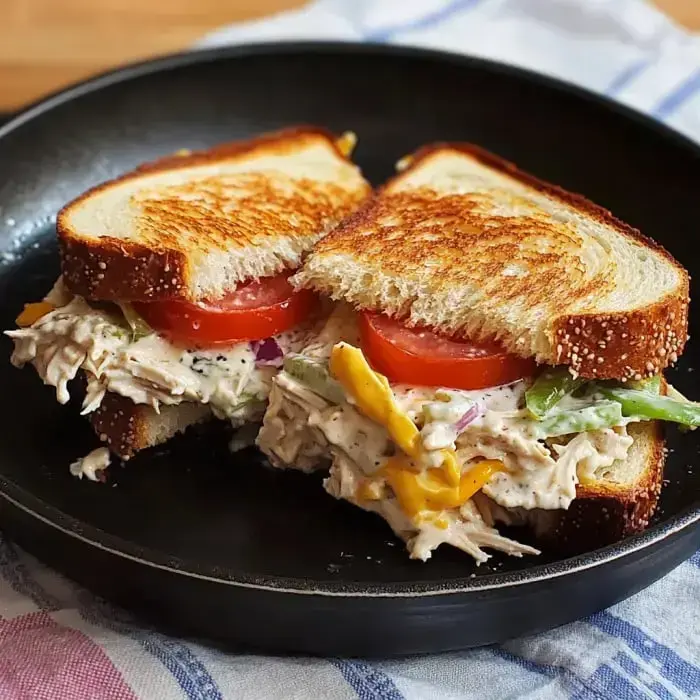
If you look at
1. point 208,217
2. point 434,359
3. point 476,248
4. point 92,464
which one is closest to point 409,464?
point 434,359

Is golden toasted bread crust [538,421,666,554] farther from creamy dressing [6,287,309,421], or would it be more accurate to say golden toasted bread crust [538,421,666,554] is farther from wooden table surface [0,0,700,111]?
wooden table surface [0,0,700,111]

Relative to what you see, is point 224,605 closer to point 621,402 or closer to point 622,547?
point 622,547

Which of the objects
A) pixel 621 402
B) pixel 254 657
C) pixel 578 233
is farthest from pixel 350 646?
pixel 578 233

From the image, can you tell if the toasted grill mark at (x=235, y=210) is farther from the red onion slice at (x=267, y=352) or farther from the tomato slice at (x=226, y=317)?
the red onion slice at (x=267, y=352)

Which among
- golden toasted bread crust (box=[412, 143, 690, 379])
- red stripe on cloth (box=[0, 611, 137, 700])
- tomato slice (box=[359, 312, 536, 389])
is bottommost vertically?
red stripe on cloth (box=[0, 611, 137, 700])

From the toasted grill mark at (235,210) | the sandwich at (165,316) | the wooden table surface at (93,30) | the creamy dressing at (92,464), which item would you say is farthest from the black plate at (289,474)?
the wooden table surface at (93,30)

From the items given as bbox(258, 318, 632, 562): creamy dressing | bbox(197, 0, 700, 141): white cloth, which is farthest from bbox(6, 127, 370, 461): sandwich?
bbox(197, 0, 700, 141): white cloth
